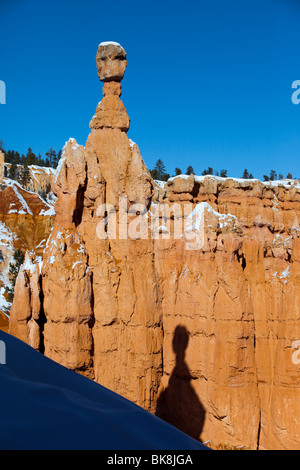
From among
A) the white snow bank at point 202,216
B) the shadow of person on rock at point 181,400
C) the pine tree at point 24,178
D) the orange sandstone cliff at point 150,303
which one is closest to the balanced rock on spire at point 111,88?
the orange sandstone cliff at point 150,303

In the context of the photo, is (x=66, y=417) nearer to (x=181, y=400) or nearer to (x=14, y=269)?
(x=181, y=400)

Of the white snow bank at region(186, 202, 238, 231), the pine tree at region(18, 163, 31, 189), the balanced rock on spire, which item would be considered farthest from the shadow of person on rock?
the pine tree at region(18, 163, 31, 189)

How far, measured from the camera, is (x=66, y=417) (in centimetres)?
307

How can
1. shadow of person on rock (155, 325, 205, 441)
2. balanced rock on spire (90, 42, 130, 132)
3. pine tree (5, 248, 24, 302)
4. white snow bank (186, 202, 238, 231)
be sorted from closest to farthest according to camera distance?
shadow of person on rock (155, 325, 205, 441) < balanced rock on spire (90, 42, 130, 132) < white snow bank (186, 202, 238, 231) < pine tree (5, 248, 24, 302)

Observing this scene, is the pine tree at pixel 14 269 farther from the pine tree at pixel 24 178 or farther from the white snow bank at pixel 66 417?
the white snow bank at pixel 66 417

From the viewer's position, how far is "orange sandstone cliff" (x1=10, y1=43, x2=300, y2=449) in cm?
1450

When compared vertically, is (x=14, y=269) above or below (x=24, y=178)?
below

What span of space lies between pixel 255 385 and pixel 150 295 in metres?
5.88

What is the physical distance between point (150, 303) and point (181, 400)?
165 inches

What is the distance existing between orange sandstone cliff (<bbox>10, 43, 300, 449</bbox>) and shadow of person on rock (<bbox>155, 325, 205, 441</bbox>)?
41mm

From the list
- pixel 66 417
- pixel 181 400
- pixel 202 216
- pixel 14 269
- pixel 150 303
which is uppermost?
pixel 202 216

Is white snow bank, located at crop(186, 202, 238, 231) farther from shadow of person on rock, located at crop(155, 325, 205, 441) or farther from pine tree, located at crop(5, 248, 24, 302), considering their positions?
pine tree, located at crop(5, 248, 24, 302)

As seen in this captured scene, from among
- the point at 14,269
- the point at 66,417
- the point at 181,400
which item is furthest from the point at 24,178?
the point at 66,417

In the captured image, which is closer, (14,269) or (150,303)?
(150,303)
